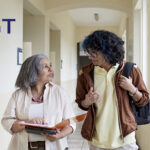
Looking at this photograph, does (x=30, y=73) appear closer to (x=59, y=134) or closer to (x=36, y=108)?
(x=36, y=108)

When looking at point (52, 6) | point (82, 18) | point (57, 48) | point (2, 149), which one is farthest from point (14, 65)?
point (82, 18)

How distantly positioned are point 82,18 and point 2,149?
30.3ft

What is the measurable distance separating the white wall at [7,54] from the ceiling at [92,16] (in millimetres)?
6195

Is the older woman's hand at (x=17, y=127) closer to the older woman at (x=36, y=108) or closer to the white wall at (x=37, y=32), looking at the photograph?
the older woman at (x=36, y=108)

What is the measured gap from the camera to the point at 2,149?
3963 mm

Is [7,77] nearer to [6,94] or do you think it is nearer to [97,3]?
[6,94]

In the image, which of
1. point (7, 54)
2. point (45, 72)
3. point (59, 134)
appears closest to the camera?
point (59, 134)

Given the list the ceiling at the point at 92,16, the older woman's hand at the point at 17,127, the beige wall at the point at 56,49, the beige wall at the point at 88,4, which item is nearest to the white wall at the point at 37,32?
the beige wall at the point at 88,4

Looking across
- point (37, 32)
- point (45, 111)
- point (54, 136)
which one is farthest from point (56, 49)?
point (54, 136)

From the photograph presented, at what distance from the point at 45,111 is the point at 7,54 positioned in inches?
95.7

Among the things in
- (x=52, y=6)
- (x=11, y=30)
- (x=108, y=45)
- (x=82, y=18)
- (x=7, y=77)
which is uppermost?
(x=82, y=18)

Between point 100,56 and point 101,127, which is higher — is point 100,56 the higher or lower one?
the higher one

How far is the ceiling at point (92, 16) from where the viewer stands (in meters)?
10.5

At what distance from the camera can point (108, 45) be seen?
176cm
